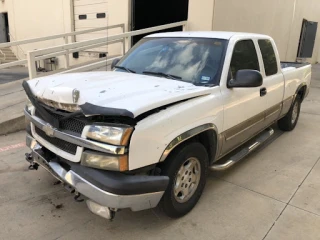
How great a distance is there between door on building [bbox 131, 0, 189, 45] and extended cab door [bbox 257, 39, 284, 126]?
24.0 feet

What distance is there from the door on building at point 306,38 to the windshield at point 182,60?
44.6 ft

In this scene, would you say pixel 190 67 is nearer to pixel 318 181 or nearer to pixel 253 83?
pixel 253 83

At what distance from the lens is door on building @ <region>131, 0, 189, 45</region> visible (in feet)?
37.7

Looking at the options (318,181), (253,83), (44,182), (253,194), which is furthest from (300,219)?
(44,182)

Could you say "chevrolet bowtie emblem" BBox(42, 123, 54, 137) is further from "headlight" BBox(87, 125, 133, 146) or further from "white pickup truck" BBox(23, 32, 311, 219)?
"headlight" BBox(87, 125, 133, 146)

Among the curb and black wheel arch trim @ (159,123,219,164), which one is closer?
black wheel arch trim @ (159,123,219,164)

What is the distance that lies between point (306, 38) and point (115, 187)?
15.8m

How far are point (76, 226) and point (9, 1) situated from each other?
1531 cm

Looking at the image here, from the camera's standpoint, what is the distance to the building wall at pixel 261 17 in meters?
8.20

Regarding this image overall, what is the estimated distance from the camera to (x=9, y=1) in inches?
589

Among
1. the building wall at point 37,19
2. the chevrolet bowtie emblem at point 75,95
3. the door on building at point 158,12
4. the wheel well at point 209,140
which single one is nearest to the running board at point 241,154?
the wheel well at point 209,140

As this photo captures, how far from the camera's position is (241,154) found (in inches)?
157

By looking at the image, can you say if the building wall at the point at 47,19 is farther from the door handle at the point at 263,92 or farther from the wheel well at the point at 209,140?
the wheel well at the point at 209,140

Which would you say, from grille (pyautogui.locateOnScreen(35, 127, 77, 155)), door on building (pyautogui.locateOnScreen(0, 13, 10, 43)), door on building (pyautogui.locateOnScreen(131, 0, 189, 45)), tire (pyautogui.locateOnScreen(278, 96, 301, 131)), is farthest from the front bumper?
door on building (pyautogui.locateOnScreen(0, 13, 10, 43))
